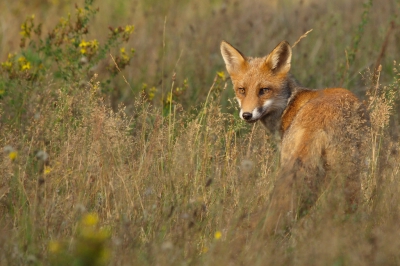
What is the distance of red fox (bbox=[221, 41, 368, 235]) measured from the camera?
4.25 m

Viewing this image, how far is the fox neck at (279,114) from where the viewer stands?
620cm

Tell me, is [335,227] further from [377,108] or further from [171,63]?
[171,63]

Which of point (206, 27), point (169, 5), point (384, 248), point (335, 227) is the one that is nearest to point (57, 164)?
point (335, 227)

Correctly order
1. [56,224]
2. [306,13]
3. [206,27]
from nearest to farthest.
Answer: [56,224] → [206,27] → [306,13]

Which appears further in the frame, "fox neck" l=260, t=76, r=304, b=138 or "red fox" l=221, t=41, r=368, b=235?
"fox neck" l=260, t=76, r=304, b=138

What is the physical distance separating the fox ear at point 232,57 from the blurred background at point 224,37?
0.79m

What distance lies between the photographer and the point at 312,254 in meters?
3.44

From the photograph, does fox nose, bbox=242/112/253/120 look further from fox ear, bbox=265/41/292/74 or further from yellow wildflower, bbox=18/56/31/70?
yellow wildflower, bbox=18/56/31/70

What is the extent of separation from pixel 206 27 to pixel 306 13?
77.1 inches

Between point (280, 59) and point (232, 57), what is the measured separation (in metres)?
0.52

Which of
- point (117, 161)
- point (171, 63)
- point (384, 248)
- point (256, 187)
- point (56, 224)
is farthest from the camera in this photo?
point (171, 63)

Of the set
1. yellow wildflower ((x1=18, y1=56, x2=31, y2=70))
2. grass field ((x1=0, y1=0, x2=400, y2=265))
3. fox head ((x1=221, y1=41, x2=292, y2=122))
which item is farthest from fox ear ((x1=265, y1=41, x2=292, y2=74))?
yellow wildflower ((x1=18, y1=56, x2=31, y2=70))

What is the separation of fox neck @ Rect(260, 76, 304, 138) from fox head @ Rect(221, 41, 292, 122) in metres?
0.01

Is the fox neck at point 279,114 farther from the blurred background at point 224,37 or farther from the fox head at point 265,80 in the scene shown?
the blurred background at point 224,37
